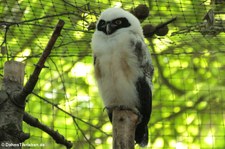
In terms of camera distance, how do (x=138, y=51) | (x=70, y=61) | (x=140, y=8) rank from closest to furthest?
1. (x=138, y=51)
2. (x=140, y=8)
3. (x=70, y=61)

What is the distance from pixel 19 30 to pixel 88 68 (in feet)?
3.17

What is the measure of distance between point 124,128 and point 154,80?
2320 millimetres

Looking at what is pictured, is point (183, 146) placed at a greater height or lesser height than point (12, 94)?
lesser

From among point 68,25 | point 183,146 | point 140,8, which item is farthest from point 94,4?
point 183,146

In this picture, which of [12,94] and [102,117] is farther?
[102,117]

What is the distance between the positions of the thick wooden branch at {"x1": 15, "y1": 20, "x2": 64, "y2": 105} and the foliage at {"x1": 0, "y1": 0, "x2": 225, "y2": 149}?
3.75 ft

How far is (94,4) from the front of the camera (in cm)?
341

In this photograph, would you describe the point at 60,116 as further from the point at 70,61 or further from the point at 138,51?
the point at 138,51

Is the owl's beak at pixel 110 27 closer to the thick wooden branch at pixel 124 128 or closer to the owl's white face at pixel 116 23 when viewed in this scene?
the owl's white face at pixel 116 23

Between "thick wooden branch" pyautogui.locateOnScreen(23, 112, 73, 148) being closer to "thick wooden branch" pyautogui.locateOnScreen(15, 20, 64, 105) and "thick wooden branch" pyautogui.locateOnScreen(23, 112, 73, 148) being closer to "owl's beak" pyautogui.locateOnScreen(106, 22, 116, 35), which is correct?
"thick wooden branch" pyautogui.locateOnScreen(15, 20, 64, 105)

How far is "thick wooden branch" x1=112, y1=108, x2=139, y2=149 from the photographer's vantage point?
2.08m

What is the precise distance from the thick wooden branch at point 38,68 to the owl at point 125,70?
0.69 meters

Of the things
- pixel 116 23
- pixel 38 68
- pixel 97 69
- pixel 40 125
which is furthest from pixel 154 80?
pixel 38 68

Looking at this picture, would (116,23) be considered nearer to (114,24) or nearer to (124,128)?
(114,24)
